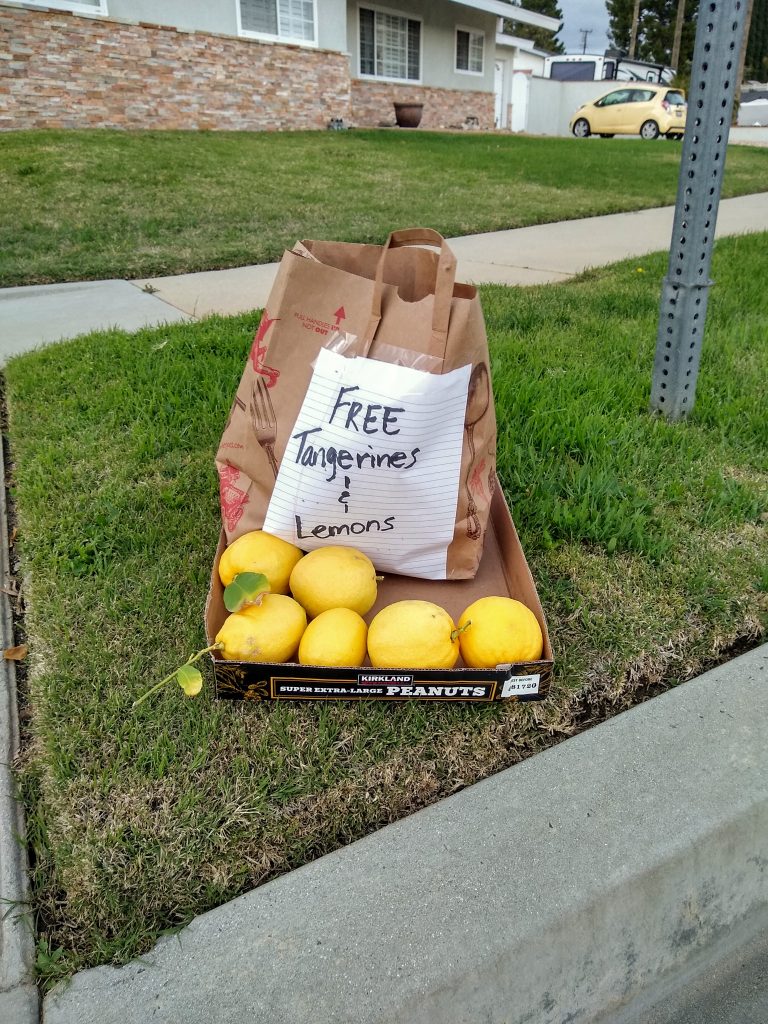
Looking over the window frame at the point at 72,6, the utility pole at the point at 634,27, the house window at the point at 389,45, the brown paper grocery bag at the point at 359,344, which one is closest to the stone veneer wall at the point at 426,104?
the house window at the point at 389,45

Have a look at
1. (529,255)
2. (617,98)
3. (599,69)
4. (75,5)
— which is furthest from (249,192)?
(599,69)

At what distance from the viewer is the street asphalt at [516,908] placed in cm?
119

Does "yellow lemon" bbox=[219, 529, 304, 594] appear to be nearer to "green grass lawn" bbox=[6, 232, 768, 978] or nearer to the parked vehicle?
"green grass lawn" bbox=[6, 232, 768, 978]

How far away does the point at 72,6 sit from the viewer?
11.4 metres

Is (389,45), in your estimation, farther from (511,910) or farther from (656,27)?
(656,27)

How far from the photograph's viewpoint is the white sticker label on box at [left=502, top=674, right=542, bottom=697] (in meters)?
1.68

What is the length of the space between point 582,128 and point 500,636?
25.1m

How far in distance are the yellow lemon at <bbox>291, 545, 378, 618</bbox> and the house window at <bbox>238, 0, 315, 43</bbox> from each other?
14925 mm

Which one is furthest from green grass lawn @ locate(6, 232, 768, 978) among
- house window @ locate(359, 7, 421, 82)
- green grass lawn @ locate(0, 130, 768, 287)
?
house window @ locate(359, 7, 421, 82)

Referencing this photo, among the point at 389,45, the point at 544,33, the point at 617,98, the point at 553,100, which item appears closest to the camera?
the point at 389,45

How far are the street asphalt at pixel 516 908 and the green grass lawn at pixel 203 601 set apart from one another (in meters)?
0.09

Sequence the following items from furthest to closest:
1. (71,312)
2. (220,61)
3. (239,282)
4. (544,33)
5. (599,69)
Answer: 1. (544,33)
2. (599,69)
3. (220,61)
4. (239,282)
5. (71,312)

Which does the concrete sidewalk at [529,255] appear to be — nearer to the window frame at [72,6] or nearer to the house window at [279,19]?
the window frame at [72,6]

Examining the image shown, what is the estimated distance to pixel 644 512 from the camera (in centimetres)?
245
